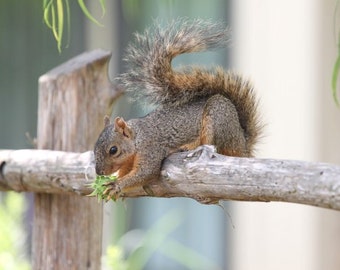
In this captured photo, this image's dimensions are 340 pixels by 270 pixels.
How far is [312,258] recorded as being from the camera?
3.93m

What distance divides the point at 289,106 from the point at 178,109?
5.39 feet

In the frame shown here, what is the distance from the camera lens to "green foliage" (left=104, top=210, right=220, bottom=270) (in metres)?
2.97

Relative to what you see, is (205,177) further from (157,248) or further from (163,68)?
(157,248)

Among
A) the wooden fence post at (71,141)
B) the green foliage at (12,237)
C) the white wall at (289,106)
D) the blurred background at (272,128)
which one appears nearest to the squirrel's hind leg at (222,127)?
the wooden fence post at (71,141)

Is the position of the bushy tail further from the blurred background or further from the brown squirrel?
the blurred background

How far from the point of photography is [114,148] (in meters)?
2.24

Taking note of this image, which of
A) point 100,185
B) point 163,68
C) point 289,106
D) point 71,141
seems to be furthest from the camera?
point 289,106

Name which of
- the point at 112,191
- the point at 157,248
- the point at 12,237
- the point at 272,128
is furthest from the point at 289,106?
the point at 112,191

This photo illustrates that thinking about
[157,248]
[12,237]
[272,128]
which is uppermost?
[272,128]

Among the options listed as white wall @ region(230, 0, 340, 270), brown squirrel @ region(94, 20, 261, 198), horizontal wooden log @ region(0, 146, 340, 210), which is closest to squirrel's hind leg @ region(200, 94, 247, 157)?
brown squirrel @ region(94, 20, 261, 198)

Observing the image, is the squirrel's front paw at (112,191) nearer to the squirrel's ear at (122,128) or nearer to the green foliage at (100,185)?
the green foliage at (100,185)

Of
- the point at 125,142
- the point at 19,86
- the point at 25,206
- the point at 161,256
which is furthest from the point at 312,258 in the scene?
the point at 125,142

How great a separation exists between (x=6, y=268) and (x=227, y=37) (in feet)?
4.26

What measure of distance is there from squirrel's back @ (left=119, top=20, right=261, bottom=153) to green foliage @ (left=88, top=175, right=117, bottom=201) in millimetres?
279
